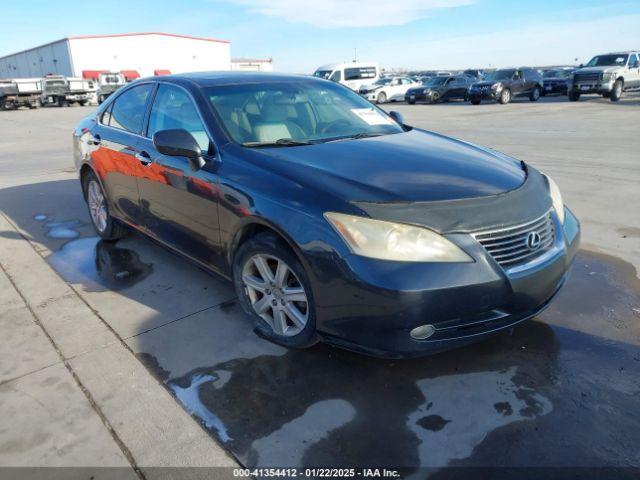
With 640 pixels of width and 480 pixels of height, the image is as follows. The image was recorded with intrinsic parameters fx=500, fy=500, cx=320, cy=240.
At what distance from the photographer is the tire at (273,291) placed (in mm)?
2691

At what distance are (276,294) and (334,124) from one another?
146 centimetres

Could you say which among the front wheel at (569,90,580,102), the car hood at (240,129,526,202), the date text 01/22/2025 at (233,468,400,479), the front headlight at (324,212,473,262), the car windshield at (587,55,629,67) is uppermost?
the car windshield at (587,55,629,67)

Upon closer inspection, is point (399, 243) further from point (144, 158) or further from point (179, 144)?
point (144, 158)

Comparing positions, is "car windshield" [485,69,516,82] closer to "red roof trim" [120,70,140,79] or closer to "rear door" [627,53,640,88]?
"rear door" [627,53,640,88]

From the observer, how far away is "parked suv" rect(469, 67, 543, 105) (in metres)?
23.6

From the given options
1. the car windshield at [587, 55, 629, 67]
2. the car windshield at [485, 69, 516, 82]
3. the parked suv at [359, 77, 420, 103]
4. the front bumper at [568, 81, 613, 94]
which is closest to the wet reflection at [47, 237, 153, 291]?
the front bumper at [568, 81, 613, 94]

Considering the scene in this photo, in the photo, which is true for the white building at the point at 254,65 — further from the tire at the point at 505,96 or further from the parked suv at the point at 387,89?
the tire at the point at 505,96

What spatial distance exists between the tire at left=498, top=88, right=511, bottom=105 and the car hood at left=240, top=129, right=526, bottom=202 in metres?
22.4

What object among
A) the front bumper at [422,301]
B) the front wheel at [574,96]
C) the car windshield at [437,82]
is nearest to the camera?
the front bumper at [422,301]

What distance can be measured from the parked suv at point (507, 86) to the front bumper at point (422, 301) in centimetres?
2324

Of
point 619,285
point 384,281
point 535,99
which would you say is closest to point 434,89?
point 535,99

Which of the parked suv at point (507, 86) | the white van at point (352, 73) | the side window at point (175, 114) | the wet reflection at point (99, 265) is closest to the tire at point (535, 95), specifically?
the parked suv at point (507, 86)

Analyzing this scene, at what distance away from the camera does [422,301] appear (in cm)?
230

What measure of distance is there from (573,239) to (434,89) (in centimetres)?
2597
